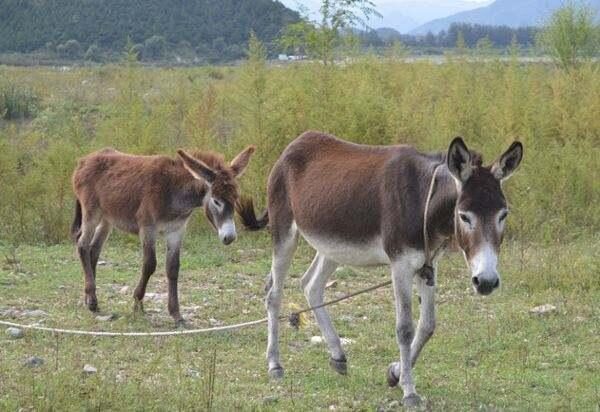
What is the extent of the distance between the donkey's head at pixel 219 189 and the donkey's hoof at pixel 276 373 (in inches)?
68.6

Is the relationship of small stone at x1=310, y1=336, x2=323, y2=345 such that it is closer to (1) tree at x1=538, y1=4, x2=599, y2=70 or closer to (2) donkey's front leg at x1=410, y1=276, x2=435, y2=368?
(2) donkey's front leg at x1=410, y1=276, x2=435, y2=368

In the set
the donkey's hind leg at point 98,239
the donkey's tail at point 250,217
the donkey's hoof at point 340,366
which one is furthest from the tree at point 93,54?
the donkey's hoof at point 340,366

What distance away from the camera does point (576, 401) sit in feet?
20.4

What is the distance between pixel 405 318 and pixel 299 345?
7.21ft

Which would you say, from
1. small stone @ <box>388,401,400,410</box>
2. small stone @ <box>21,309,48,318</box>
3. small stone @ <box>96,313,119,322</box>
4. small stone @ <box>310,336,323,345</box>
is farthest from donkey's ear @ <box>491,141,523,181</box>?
small stone @ <box>21,309,48,318</box>

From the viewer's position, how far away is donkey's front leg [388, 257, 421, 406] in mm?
5949

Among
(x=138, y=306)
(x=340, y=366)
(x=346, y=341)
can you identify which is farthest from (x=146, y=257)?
(x=340, y=366)

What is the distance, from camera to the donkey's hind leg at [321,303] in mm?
6938

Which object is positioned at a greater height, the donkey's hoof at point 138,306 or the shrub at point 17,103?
the donkey's hoof at point 138,306

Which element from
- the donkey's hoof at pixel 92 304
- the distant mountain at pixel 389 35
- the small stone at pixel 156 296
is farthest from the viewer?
the distant mountain at pixel 389 35

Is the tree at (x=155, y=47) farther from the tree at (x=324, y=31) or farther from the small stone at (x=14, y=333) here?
the small stone at (x=14, y=333)

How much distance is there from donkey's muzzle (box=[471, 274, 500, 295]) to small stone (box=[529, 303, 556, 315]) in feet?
12.2

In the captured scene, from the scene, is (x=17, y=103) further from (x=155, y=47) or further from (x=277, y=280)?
(x=277, y=280)

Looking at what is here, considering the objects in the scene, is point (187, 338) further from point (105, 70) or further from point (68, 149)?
point (105, 70)
